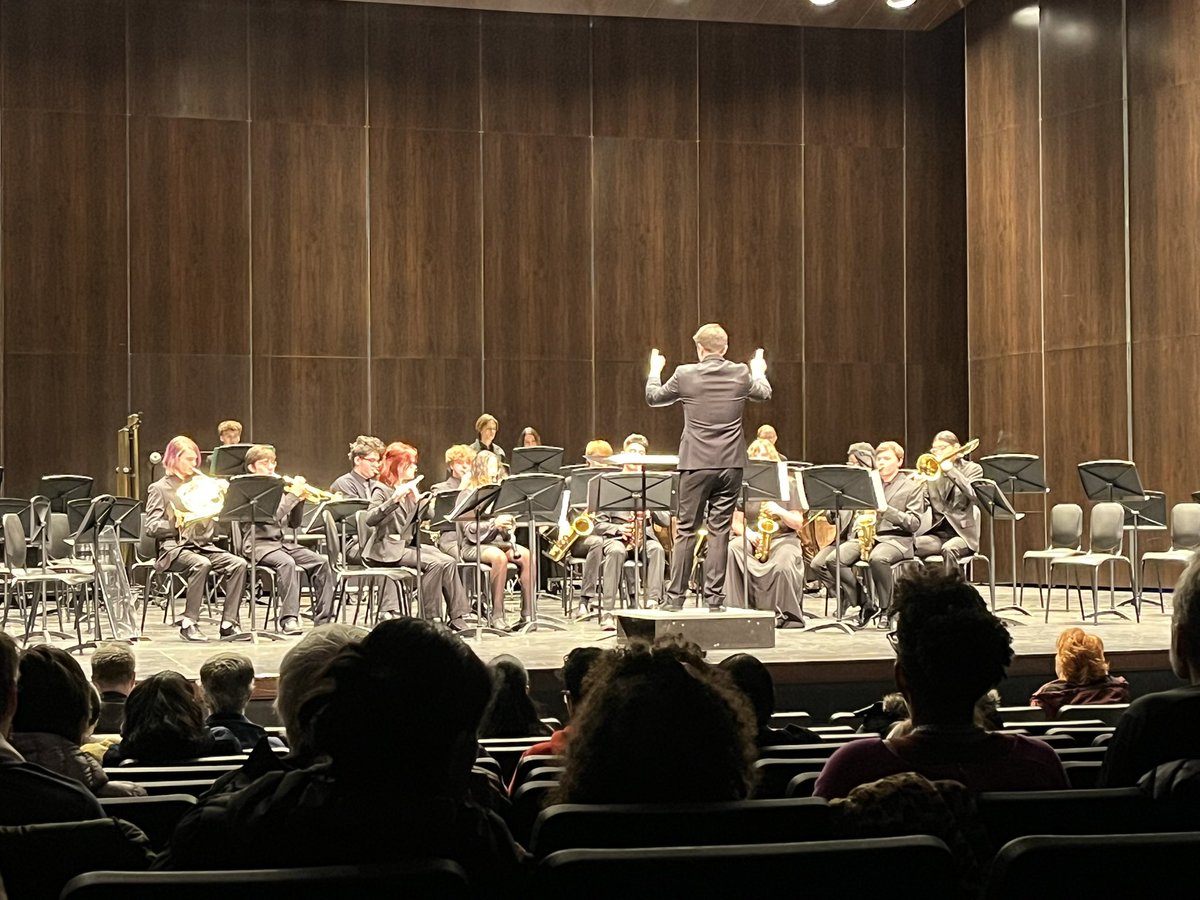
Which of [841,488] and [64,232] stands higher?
[64,232]

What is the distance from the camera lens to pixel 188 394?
12227 mm

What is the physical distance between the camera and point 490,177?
1298 centimetres

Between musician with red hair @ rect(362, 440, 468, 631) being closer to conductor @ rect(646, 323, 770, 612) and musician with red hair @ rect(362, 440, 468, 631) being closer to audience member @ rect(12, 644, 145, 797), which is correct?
conductor @ rect(646, 323, 770, 612)

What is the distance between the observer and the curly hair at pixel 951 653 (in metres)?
2.50

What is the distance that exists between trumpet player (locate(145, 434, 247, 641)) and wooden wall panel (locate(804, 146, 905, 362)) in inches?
251

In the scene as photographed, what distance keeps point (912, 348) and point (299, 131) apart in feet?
19.0

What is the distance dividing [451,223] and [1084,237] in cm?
526

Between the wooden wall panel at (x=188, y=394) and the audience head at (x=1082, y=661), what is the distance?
8.67 meters

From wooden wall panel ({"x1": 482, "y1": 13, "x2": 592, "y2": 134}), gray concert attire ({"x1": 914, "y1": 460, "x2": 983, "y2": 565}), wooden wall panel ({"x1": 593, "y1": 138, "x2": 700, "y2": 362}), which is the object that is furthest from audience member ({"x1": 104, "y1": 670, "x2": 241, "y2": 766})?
wooden wall panel ({"x1": 482, "y1": 13, "x2": 592, "y2": 134})

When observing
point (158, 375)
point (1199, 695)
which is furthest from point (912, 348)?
point (1199, 695)

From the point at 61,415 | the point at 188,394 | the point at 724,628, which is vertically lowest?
the point at 724,628

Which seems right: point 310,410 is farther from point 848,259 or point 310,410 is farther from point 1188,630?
point 1188,630

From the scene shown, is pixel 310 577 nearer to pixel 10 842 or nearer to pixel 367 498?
pixel 367 498

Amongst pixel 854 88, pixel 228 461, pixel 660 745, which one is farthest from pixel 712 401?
pixel 854 88
